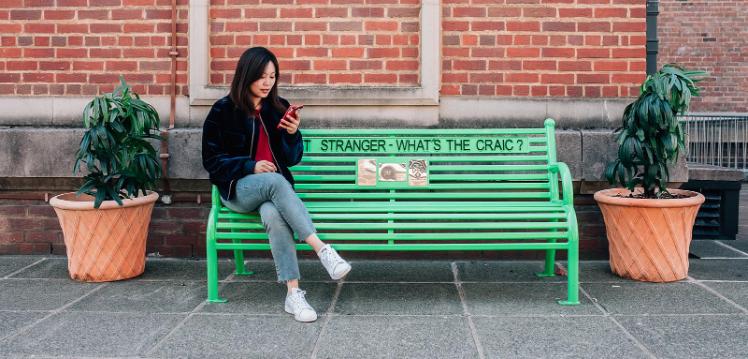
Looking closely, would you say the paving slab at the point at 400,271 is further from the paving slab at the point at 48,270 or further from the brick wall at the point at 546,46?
the paving slab at the point at 48,270

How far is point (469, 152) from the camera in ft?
14.7

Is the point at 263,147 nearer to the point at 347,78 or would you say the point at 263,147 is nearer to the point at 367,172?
the point at 367,172

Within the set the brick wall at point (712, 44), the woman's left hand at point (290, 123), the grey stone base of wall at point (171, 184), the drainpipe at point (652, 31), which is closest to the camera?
the woman's left hand at point (290, 123)

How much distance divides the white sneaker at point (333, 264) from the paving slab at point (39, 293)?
1.64m

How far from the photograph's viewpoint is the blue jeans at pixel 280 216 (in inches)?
148

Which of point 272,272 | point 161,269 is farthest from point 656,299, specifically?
point 161,269

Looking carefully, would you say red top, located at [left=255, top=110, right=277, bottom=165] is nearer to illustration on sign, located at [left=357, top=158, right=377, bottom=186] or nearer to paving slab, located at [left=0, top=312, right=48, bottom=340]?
illustration on sign, located at [left=357, top=158, right=377, bottom=186]

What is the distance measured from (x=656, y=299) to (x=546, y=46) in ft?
6.81

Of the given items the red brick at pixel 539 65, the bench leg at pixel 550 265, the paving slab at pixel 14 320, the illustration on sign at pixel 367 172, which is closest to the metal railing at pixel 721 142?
the red brick at pixel 539 65

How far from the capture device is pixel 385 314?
3693mm

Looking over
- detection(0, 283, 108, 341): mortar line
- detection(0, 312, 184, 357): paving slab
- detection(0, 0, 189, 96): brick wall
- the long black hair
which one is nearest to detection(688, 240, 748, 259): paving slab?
the long black hair

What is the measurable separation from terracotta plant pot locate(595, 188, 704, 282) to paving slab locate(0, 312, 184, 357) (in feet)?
9.47

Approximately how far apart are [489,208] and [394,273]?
1.00m

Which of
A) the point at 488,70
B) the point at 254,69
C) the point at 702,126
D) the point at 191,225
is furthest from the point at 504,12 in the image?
the point at 702,126
